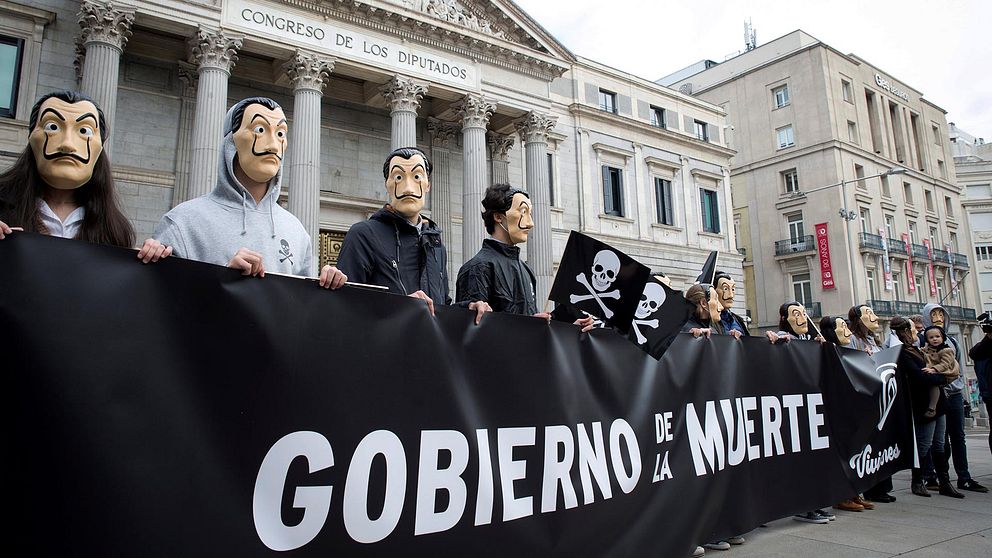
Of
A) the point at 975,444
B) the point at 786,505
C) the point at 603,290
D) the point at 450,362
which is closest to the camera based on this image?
the point at 450,362

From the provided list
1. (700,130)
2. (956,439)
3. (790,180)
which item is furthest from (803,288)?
(956,439)

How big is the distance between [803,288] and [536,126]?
27.8 meters

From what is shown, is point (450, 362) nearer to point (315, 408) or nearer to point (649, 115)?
point (315, 408)

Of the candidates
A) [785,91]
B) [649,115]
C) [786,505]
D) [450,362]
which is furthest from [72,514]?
[785,91]

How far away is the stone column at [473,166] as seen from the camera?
19.2 m

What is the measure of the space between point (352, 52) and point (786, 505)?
16928 millimetres

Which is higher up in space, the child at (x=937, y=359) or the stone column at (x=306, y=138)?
the stone column at (x=306, y=138)

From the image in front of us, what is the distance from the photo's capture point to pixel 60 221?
2.70 m

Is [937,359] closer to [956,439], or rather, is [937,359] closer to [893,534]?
[956,439]

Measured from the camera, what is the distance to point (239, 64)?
18.5 metres

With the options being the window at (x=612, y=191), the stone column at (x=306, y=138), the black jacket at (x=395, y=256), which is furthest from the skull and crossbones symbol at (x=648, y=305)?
the window at (x=612, y=191)

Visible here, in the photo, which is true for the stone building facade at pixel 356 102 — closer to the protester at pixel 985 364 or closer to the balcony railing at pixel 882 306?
the protester at pixel 985 364

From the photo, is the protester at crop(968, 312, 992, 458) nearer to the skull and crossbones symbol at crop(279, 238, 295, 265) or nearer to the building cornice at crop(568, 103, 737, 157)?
the skull and crossbones symbol at crop(279, 238, 295, 265)

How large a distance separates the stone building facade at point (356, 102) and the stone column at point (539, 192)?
0.05 metres
